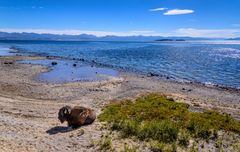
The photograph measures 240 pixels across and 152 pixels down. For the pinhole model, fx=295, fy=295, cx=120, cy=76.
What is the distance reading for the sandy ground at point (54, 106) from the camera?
1721cm

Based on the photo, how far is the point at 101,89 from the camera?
39719 mm

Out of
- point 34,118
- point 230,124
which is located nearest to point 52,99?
point 34,118

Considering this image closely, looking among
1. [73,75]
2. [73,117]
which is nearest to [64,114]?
[73,117]

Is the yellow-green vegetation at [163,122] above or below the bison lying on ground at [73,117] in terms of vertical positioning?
below

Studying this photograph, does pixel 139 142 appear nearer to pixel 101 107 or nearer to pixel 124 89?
pixel 101 107

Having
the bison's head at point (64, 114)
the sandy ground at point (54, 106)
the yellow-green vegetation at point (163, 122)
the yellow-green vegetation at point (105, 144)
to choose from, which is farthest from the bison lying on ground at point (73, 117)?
the yellow-green vegetation at point (105, 144)

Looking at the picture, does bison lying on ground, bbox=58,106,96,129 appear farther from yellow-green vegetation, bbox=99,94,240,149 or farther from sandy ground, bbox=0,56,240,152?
yellow-green vegetation, bbox=99,94,240,149

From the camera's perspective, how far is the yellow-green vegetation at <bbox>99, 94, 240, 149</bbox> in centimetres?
1886

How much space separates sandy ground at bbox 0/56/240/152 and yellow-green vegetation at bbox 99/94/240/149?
1842mm

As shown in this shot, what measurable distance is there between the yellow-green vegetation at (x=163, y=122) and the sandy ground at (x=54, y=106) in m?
1.84

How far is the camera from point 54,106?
1113 inches

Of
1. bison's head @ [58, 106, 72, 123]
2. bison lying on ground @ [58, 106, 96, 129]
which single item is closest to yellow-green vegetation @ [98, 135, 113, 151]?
bison lying on ground @ [58, 106, 96, 129]

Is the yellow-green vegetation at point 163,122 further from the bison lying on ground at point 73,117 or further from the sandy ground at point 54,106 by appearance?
the bison lying on ground at point 73,117

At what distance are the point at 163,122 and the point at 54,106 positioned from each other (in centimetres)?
1192
